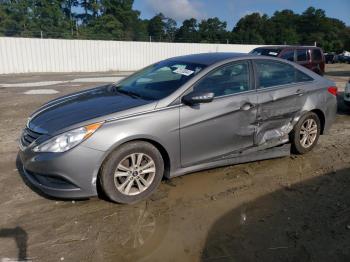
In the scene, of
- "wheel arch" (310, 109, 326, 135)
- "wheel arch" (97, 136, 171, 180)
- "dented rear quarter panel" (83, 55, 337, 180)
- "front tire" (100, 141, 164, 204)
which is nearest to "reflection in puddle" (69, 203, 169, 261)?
"front tire" (100, 141, 164, 204)

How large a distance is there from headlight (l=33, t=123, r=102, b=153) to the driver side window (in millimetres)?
1377

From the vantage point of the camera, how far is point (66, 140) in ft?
11.8

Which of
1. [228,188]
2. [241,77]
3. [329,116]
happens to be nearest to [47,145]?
[228,188]

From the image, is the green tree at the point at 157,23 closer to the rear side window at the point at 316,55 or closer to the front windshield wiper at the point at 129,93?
the rear side window at the point at 316,55

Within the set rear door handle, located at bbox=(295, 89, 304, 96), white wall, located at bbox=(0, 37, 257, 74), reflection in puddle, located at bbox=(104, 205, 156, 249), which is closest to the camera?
reflection in puddle, located at bbox=(104, 205, 156, 249)

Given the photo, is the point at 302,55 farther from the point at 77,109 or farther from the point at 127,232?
the point at 127,232

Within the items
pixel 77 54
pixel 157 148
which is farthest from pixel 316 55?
pixel 77 54

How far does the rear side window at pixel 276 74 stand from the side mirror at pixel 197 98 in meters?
1.06

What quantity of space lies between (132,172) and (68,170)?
2.23ft

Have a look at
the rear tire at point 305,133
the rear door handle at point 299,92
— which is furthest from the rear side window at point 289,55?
the rear door handle at point 299,92

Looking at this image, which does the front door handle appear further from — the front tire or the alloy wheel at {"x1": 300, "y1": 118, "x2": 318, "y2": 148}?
the front tire

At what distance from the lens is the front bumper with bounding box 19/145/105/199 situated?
3535 mm

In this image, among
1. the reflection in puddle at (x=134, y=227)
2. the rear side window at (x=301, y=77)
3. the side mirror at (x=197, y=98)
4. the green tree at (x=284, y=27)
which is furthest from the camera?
the green tree at (x=284, y=27)

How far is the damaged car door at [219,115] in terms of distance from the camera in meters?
4.15
